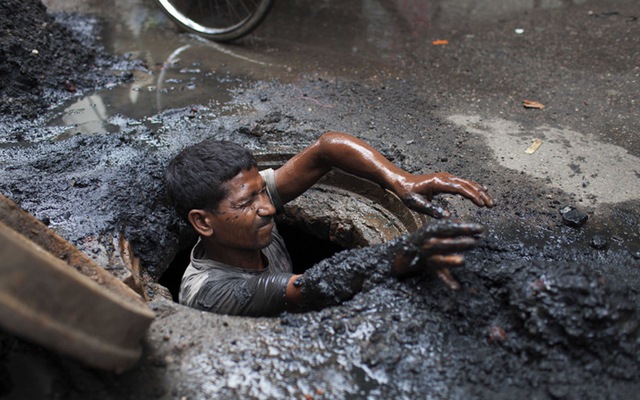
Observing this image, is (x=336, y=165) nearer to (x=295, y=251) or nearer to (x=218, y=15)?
(x=295, y=251)

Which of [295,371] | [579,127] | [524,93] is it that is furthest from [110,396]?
[524,93]

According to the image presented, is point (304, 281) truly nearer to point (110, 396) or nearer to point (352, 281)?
point (352, 281)

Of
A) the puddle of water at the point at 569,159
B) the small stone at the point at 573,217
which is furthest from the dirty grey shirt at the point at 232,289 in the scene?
the puddle of water at the point at 569,159

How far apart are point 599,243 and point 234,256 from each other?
1.64m

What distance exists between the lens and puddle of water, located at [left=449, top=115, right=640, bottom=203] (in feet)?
8.72

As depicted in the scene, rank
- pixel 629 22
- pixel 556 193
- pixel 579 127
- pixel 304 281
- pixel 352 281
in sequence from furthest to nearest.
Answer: pixel 629 22
pixel 579 127
pixel 556 193
pixel 304 281
pixel 352 281

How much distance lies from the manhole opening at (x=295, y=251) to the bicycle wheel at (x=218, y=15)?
2.14 meters

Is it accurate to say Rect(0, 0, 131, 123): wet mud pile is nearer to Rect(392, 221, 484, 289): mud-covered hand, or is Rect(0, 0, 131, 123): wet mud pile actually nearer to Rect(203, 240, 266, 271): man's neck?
Rect(203, 240, 266, 271): man's neck

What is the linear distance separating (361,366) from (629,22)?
15.0 ft

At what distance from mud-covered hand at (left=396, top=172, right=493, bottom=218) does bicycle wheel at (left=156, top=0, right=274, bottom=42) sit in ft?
9.50

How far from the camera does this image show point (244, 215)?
2369 millimetres

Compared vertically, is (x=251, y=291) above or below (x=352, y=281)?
below

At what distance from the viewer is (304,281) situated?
2.19 metres

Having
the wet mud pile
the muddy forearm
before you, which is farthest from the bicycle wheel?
the muddy forearm
